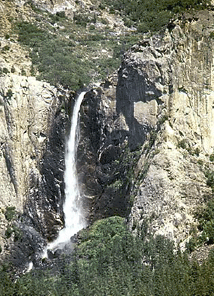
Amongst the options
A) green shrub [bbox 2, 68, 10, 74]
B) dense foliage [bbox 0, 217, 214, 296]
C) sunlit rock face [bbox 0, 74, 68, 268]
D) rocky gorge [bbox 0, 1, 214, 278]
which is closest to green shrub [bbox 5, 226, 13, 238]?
rocky gorge [bbox 0, 1, 214, 278]

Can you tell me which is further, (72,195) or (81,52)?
(81,52)

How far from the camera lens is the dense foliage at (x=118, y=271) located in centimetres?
4616

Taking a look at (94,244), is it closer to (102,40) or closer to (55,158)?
(55,158)

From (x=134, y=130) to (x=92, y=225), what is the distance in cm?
806

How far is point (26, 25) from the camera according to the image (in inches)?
3108

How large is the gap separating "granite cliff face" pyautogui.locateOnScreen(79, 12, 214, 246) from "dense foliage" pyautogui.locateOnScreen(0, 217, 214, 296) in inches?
70.8

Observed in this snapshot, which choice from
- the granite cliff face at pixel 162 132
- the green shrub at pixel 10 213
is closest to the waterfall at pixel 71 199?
the granite cliff face at pixel 162 132

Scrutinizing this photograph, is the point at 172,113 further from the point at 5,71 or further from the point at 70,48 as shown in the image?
the point at 70,48

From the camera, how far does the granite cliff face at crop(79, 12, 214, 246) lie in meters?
53.6

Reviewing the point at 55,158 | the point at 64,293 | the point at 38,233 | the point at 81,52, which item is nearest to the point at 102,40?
the point at 81,52

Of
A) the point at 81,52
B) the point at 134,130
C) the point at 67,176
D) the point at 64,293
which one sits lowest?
the point at 64,293

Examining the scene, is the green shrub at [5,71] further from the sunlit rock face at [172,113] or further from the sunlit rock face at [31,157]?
the sunlit rock face at [172,113]

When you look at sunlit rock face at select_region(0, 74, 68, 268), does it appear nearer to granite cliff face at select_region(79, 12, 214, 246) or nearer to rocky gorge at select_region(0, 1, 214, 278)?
rocky gorge at select_region(0, 1, 214, 278)

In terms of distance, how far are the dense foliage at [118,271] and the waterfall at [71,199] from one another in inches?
160
